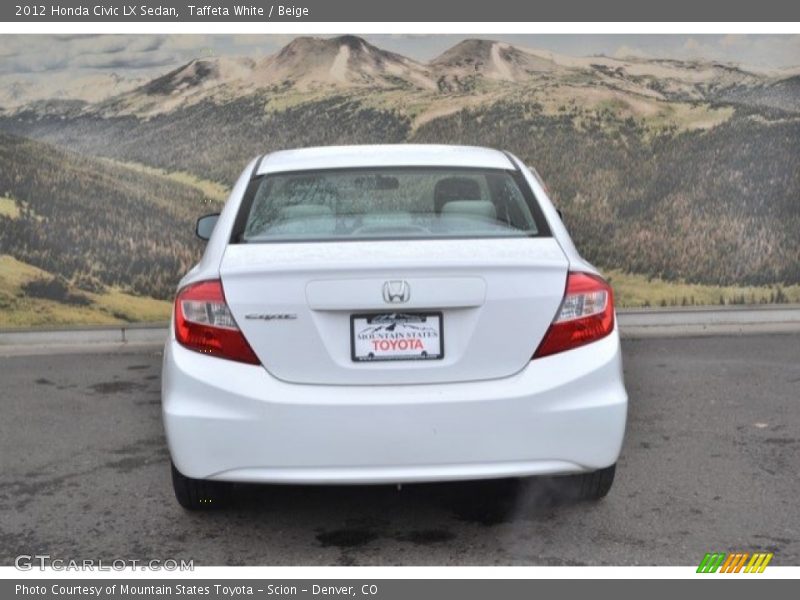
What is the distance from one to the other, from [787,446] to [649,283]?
→ 4390mm

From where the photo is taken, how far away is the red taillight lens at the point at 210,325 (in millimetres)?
4238

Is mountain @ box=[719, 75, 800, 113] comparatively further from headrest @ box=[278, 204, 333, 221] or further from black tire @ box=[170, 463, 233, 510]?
black tire @ box=[170, 463, 233, 510]

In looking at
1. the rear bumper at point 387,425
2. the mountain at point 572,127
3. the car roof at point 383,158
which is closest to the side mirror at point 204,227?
the car roof at point 383,158

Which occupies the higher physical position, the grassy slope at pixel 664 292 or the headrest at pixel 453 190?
the headrest at pixel 453 190

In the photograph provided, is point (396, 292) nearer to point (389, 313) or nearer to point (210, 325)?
point (389, 313)

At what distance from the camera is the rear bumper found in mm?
4152

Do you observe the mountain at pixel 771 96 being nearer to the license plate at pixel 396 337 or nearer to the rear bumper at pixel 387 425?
the rear bumper at pixel 387 425

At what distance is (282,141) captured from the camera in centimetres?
1040

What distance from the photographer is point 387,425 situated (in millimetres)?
4152

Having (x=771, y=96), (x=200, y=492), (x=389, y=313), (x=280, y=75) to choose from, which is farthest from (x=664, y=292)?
(x=389, y=313)

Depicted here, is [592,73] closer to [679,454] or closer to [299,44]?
[299,44]

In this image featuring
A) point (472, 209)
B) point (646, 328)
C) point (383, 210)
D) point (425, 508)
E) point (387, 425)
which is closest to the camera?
point (387, 425)

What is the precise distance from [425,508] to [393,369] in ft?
3.40

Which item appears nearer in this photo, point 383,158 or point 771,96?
point 383,158
